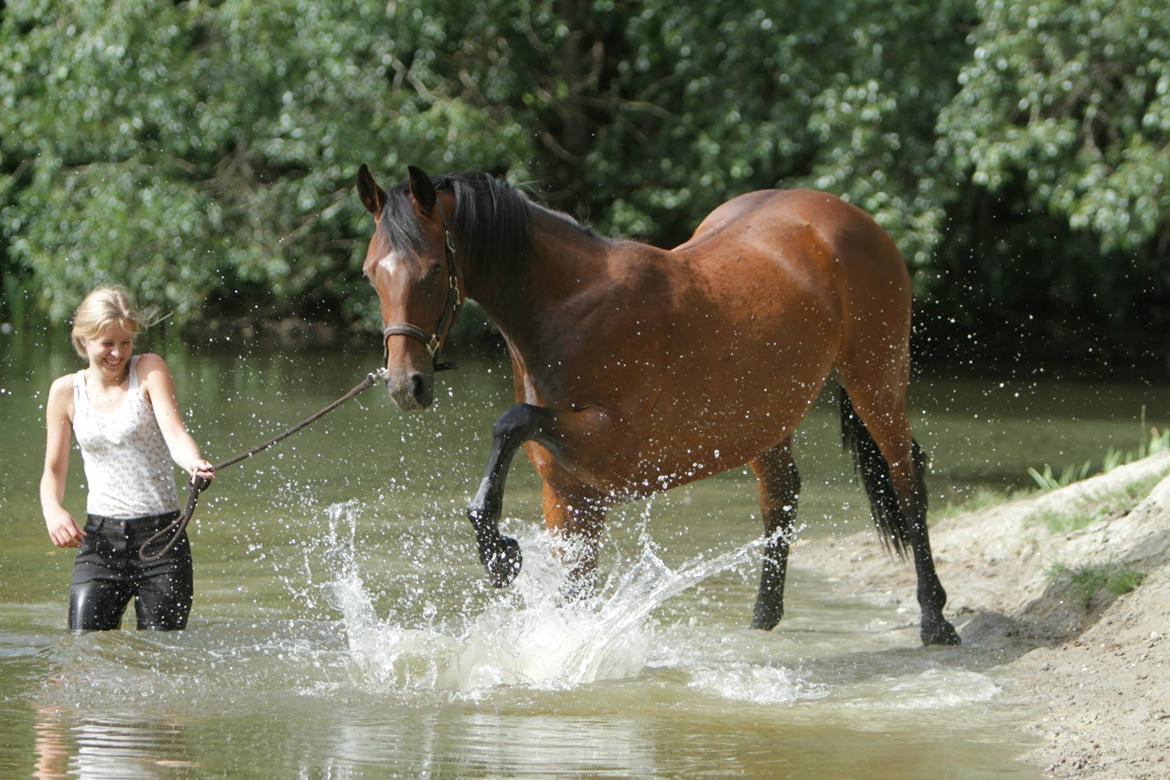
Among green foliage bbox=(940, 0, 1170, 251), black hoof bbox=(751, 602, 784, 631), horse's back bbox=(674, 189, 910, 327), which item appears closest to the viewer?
horse's back bbox=(674, 189, 910, 327)

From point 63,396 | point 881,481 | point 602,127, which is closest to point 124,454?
point 63,396

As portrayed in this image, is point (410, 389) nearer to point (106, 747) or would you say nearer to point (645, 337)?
point (645, 337)

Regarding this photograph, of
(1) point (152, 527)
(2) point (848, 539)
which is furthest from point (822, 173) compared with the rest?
(1) point (152, 527)

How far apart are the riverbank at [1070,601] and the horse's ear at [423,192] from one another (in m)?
2.55

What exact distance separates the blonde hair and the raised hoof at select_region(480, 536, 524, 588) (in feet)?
4.57

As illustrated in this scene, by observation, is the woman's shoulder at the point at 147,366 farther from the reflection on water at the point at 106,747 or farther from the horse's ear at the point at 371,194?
the reflection on water at the point at 106,747

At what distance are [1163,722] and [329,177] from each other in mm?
13571

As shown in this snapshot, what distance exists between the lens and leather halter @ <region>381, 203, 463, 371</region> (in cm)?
542

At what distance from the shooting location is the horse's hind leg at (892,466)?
704cm

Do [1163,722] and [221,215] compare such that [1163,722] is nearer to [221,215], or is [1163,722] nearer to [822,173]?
[822,173]

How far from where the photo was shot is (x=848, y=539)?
352 inches

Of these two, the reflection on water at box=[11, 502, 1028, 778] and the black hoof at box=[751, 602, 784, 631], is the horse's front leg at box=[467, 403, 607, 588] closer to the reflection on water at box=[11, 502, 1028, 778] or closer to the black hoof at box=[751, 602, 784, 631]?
the reflection on water at box=[11, 502, 1028, 778]

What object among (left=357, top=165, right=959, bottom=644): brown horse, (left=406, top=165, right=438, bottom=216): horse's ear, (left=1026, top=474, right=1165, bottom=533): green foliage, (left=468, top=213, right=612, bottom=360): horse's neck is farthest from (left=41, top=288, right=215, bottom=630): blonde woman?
(left=1026, top=474, right=1165, bottom=533): green foliage

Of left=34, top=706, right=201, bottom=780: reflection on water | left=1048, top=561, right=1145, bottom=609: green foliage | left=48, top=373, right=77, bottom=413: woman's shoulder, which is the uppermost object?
left=48, top=373, right=77, bottom=413: woman's shoulder
